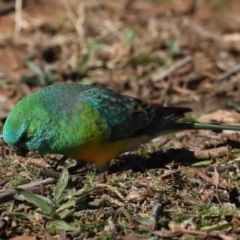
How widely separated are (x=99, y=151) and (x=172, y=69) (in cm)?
319

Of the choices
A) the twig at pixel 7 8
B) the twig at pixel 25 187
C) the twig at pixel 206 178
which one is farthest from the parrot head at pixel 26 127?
the twig at pixel 7 8

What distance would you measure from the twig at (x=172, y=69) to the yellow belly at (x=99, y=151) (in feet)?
8.58

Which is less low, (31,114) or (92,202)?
(31,114)

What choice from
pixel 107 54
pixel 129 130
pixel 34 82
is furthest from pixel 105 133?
pixel 107 54

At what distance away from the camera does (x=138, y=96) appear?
8.62 m

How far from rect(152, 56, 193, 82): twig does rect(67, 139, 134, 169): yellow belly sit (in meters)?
2.62

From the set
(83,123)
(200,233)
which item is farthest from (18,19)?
(200,233)

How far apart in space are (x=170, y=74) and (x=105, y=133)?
9.85 ft

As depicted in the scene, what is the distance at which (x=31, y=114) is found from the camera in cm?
577

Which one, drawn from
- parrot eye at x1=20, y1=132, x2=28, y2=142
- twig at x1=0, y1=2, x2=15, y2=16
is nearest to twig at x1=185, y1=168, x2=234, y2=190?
parrot eye at x1=20, y1=132, x2=28, y2=142

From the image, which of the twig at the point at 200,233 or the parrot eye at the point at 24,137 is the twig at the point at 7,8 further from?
the twig at the point at 200,233

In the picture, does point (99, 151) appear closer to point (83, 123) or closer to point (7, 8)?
point (83, 123)

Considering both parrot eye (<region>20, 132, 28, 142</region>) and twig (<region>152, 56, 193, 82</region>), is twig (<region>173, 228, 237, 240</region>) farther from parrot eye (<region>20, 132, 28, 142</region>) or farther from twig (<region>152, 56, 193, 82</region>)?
twig (<region>152, 56, 193, 82</region>)

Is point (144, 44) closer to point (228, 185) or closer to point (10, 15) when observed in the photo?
point (10, 15)
